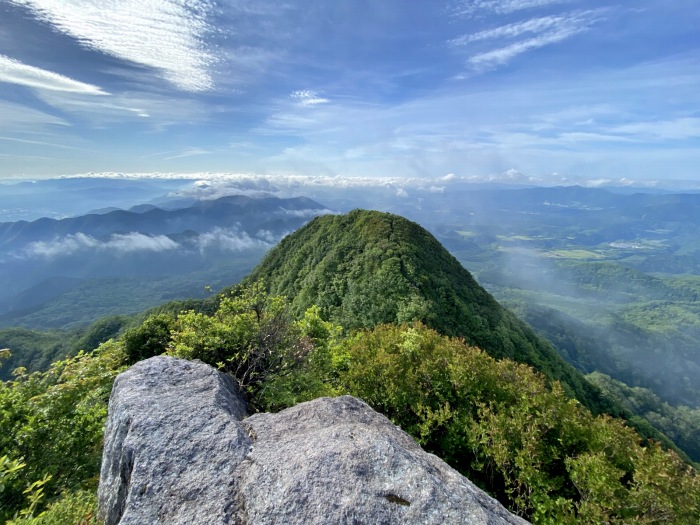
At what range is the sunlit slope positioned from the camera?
47.9m

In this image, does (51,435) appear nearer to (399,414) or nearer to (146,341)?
(146,341)

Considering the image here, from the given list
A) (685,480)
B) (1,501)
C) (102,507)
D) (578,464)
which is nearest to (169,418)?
(102,507)

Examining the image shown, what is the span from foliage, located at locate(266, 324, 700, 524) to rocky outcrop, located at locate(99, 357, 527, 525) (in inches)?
169

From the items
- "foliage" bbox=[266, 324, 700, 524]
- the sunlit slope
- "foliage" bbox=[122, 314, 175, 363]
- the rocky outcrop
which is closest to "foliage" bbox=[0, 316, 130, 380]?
the sunlit slope

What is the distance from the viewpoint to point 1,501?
10.1 meters

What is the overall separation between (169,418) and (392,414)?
9.43m

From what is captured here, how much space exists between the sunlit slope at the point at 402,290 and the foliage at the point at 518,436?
27.5 meters

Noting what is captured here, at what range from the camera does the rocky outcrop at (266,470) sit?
22.1 feet

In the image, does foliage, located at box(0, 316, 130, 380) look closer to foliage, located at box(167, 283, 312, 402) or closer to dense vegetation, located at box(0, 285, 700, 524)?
dense vegetation, located at box(0, 285, 700, 524)

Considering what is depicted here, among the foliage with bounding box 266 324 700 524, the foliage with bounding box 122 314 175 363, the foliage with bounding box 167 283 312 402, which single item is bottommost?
the foliage with bounding box 122 314 175 363

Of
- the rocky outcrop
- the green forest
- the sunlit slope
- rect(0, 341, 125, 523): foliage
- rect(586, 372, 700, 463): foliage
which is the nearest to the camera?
the rocky outcrop

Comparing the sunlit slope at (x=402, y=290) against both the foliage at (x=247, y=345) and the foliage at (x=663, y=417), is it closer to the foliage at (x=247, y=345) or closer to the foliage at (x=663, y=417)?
the foliage at (x=247, y=345)

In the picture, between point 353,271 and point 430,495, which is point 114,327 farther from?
point 430,495

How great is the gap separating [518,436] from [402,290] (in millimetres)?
37718
